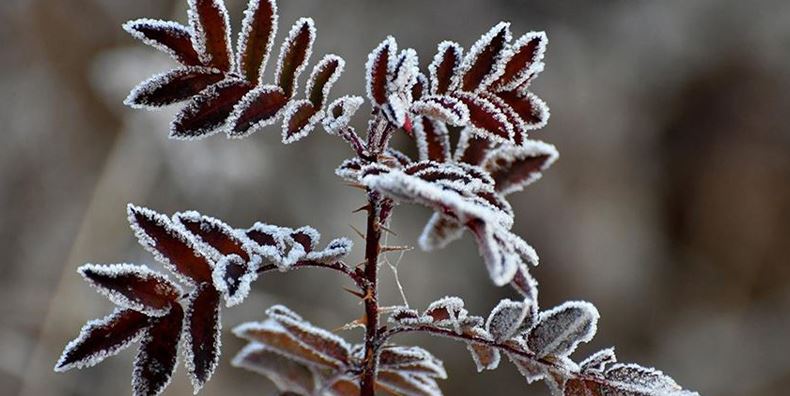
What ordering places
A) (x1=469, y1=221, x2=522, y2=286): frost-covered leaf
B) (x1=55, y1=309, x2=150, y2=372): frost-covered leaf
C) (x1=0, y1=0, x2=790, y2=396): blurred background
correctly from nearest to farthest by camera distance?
(x1=469, y1=221, x2=522, y2=286): frost-covered leaf
(x1=55, y1=309, x2=150, y2=372): frost-covered leaf
(x1=0, y1=0, x2=790, y2=396): blurred background

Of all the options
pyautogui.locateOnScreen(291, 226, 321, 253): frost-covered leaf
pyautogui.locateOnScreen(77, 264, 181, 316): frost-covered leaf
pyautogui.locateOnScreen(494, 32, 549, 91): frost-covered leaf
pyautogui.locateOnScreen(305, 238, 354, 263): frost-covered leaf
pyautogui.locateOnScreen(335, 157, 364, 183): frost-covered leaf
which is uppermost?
pyautogui.locateOnScreen(494, 32, 549, 91): frost-covered leaf

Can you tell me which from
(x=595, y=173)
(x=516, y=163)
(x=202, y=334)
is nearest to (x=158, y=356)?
(x=202, y=334)

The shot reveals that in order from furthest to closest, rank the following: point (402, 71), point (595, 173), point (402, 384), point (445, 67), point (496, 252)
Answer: point (595, 173)
point (402, 384)
point (445, 67)
point (402, 71)
point (496, 252)

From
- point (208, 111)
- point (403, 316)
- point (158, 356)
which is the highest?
point (208, 111)

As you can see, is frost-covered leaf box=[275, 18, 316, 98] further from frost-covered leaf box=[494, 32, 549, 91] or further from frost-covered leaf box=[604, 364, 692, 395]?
frost-covered leaf box=[604, 364, 692, 395]

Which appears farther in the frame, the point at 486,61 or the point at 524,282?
the point at 486,61

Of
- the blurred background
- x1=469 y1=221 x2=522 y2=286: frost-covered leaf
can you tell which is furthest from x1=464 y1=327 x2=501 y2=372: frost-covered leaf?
the blurred background

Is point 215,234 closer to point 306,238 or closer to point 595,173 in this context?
point 306,238

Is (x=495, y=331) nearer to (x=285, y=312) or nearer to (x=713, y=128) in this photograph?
(x=285, y=312)
